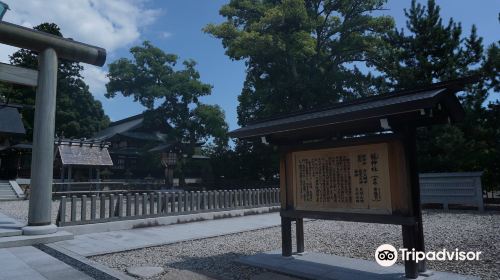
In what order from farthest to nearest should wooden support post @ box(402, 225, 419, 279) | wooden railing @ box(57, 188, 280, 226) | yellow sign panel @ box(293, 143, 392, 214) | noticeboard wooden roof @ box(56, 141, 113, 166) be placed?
noticeboard wooden roof @ box(56, 141, 113, 166) → wooden railing @ box(57, 188, 280, 226) → yellow sign panel @ box(293, 143, 392, 214) → wooden support post @ box(402, 225, 419, 279)

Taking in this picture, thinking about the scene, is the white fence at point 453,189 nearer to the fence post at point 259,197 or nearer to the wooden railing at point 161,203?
the wooden railing at point 161,203

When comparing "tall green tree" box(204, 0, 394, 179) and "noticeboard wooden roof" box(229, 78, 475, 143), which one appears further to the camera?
"tall green tree" box(204, 0, 394, 179)

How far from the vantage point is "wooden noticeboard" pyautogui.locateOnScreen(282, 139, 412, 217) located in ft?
17.1

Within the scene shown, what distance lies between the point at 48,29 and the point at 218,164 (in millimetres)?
27537

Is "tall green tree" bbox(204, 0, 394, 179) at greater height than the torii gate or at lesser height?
greater

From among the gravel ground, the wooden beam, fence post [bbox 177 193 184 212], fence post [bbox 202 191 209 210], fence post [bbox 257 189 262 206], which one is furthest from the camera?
fence post [bbox 257 189 262 206]

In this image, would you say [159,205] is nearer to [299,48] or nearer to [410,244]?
[410,244]

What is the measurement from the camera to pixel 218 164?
1160 inches

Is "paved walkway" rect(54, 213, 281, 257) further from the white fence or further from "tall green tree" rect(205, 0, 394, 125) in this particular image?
A: "tall green tree" rect(205, 0, 394, 125)

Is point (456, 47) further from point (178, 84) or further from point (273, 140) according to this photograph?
point (178, 84)

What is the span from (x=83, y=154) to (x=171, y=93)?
37.8 ft

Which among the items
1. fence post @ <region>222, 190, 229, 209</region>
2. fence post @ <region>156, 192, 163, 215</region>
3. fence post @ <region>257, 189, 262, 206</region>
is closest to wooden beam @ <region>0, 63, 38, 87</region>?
fence post @ <region>156, 192, 163, 215</region>

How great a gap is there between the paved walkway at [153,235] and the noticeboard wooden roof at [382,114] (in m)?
4.18

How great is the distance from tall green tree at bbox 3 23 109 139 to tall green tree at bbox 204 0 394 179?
21554 millimetres
